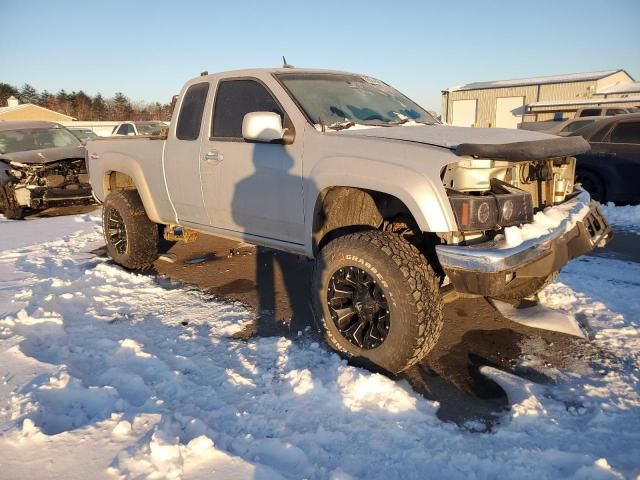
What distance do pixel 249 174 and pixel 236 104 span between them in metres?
0.75

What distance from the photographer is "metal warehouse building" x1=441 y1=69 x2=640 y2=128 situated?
28.2 meters

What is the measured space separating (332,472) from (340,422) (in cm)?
41

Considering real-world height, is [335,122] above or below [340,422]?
above

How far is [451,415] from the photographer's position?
2.61 metres

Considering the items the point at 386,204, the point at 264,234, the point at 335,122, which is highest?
the point at 335,122

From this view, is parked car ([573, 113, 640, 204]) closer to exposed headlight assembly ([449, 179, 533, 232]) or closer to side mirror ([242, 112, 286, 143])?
exposed headlight assembly ([449, 179, 533, 232])

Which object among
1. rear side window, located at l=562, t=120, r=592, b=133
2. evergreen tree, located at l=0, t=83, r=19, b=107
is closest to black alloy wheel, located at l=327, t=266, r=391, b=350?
rear side window, located at l=562, t=120, r=592, b=133

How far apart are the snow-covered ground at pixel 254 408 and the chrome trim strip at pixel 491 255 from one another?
81 centimetres

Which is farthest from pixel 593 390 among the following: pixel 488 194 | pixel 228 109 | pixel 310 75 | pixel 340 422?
pixel 228 109

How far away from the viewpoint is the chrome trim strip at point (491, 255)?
2.57 meters

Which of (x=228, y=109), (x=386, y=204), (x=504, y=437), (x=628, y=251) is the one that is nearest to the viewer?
(x=504, y=437)

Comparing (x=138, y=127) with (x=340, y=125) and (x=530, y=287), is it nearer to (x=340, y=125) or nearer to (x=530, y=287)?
(x=340, y=125)

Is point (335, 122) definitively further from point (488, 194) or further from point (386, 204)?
point (488, 194)

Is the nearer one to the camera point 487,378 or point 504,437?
point 504,437
